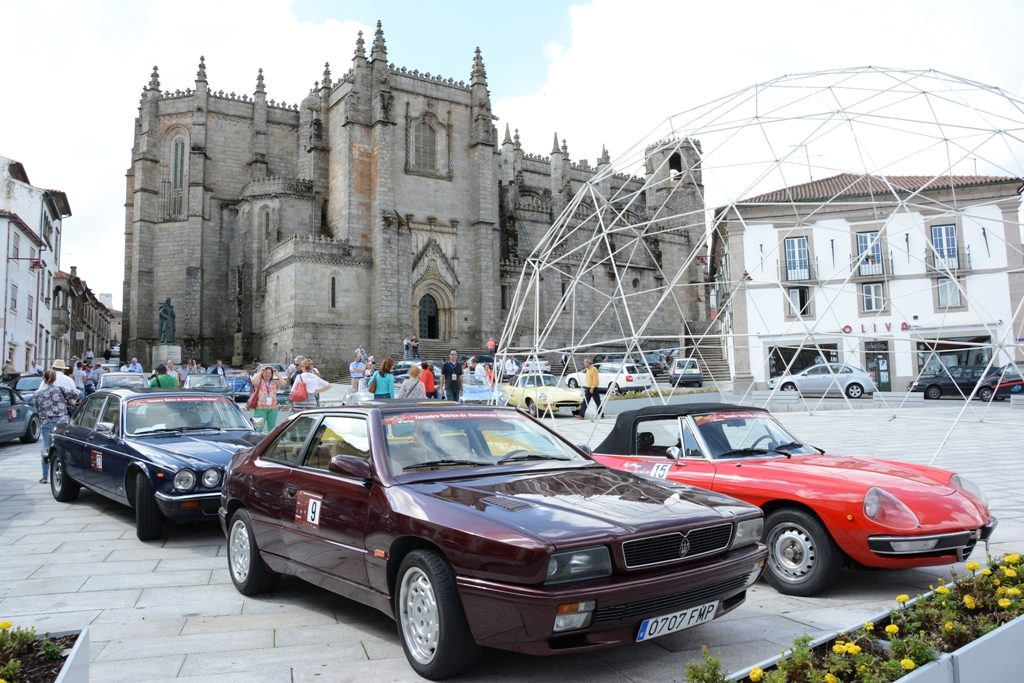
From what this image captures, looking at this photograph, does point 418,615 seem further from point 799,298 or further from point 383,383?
point 799,298

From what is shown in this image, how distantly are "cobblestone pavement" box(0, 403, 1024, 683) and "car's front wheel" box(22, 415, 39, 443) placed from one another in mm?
9591

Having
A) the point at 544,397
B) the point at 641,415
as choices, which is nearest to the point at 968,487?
the point at 641,415

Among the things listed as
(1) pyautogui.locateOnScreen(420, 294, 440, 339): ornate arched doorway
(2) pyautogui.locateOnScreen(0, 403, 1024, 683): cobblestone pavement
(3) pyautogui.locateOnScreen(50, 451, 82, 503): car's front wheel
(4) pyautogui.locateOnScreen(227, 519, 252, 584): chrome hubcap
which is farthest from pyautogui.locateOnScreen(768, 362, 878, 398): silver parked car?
(4) pyautogui.locateOnScreen(227, 519, 252, 584): chrome hubcap

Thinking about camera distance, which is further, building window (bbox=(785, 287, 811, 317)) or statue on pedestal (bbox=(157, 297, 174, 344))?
statue on pedestal (bbox=(157, 297, 174, 344))

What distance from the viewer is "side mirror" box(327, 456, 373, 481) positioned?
170 inches

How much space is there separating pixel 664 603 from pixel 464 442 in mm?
1723

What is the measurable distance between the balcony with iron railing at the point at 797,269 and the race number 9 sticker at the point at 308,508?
94.2ft

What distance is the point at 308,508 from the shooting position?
15.8 feet

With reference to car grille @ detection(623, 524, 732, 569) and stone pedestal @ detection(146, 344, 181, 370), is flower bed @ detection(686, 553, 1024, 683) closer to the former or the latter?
car grille @ detection(623, 524, 732, 569)

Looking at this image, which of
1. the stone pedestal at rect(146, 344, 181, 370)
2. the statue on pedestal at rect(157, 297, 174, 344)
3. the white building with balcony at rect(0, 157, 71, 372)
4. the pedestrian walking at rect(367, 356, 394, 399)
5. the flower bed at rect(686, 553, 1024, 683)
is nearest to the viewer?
the flower bed at rect(686, 553, 1024, 683)

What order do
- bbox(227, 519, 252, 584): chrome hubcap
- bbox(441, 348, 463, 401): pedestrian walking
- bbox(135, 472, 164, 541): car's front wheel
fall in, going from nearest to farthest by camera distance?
bbox(227, 519, 252, 584): chrome hubcap < bbox(135, 472, 164, 541): car's front wheel < bbox(441, 348, 463, 401): pedestrian walking

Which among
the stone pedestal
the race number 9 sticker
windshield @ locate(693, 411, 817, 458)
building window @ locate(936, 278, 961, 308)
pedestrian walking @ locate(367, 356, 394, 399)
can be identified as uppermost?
building window @ locate(936, 278, 961, 308)

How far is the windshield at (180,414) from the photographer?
317 inches

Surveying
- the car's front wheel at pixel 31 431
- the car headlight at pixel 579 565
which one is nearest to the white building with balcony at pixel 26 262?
the car's front wheel at pixel 31 431
